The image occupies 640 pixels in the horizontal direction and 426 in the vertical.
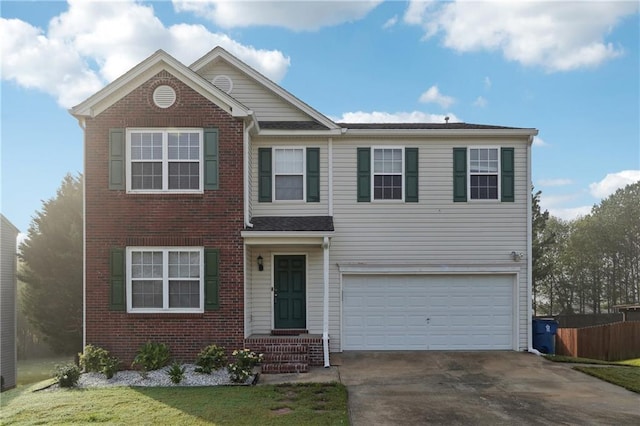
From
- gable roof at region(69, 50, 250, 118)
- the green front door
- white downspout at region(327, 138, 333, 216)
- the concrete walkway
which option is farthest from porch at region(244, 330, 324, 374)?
gable roof at region(69, 50, 250, 118)

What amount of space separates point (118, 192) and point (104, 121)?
1.77 metres

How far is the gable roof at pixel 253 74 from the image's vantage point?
1368 centimetres

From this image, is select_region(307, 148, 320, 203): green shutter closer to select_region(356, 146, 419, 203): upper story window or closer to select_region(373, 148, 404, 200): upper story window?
select_region(356, 146, 419, 203): upper story window

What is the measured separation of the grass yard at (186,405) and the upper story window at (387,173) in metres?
5.69

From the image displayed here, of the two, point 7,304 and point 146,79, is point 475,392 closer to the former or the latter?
point 146,79

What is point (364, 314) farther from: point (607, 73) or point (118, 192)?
point (607, 73)

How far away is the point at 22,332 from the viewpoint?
30234 millimetres

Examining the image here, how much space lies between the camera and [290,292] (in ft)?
43.7

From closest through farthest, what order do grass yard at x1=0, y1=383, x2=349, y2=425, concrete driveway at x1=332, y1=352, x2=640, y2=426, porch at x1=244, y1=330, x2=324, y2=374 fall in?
grass yard at x1=0, y1=383, x2=349, y2=425
concrete driveway at x1=332, y1=352, x2=640, y2=426
porch at x1=244, y1=330, x2=324, y2=374

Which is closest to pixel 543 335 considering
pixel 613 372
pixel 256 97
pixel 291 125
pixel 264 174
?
pixel 613 372

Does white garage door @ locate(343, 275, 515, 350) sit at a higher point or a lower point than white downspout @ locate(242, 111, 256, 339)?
lower

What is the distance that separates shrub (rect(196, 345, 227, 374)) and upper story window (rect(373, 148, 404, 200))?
229 inches

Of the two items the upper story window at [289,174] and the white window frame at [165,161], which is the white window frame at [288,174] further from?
the white window frame at [165,161]

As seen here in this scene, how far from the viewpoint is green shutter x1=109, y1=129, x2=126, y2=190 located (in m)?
11.7
